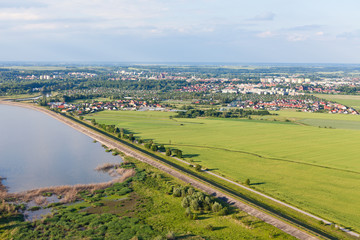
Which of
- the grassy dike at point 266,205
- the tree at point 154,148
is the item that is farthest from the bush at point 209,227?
the tree at point 154,148

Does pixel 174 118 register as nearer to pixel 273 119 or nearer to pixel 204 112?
pixel 204 112

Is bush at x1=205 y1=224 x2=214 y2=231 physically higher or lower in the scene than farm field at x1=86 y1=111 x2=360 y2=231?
lower

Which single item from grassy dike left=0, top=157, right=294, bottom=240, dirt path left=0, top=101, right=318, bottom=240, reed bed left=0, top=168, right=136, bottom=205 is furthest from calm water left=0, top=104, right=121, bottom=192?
grassy dike left=0, top=157, right=294, bottom=240

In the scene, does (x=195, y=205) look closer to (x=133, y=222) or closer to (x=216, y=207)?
(x=216, y=207)

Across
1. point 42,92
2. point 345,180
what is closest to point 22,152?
point 345,180

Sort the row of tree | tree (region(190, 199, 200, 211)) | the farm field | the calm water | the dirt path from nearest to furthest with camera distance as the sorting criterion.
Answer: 1. the dirt path
2. tree (region(190, 199, 200, 211))
3. the farm field
4. the calm water
5. the row of tree

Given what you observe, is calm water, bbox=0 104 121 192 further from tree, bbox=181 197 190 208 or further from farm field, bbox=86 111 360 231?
tree, bbox=181 197 190 208
